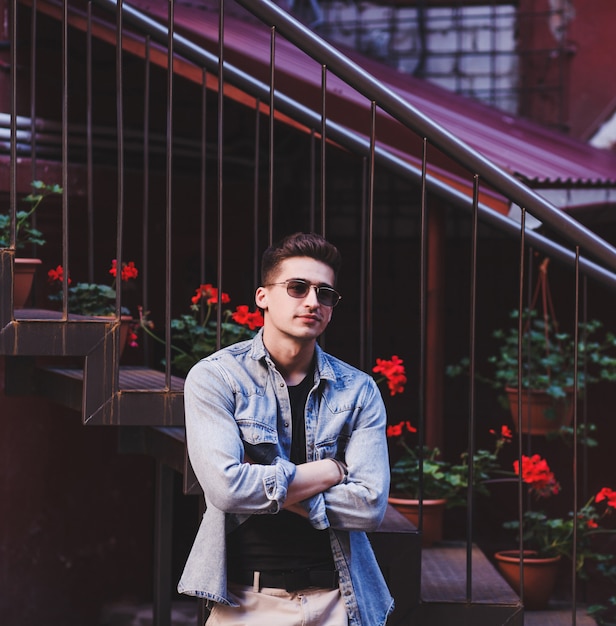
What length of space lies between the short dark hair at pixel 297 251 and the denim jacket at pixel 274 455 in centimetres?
20

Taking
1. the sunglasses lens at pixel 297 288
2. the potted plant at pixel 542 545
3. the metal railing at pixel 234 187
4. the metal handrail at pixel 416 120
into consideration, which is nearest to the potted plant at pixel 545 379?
the metal railing at pixel 234 187

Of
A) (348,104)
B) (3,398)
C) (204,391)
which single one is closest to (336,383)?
(204,391)

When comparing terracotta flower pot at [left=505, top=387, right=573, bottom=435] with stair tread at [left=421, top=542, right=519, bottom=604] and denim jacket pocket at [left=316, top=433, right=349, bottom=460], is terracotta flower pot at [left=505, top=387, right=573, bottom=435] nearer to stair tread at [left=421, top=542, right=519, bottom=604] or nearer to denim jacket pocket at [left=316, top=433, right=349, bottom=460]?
stair tread at [left=421, top=542, right=519, bottom=604]

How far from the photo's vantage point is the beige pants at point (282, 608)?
254cm

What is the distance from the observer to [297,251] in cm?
267

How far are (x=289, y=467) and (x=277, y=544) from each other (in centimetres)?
22

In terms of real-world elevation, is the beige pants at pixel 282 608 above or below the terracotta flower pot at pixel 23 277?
below

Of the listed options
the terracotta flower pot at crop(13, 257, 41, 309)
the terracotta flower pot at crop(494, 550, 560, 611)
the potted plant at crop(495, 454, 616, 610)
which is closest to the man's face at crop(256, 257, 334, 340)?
the terracotta flower pot at crop(13, 257, 41, 309)

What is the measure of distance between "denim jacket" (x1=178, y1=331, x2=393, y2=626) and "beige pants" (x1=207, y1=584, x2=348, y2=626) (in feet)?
0.12

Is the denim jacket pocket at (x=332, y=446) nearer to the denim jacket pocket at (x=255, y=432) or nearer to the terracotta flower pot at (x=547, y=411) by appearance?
the denim jacket pocket at (x=255, y=432)

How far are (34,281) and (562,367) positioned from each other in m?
2.92

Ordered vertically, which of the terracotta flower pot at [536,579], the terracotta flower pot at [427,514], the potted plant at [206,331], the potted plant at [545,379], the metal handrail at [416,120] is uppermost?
the metal handrail at [416,120]

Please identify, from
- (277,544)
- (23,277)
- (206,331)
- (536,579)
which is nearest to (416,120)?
(277,544)

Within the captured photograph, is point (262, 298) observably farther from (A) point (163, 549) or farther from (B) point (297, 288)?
(A) point (163, 549)
